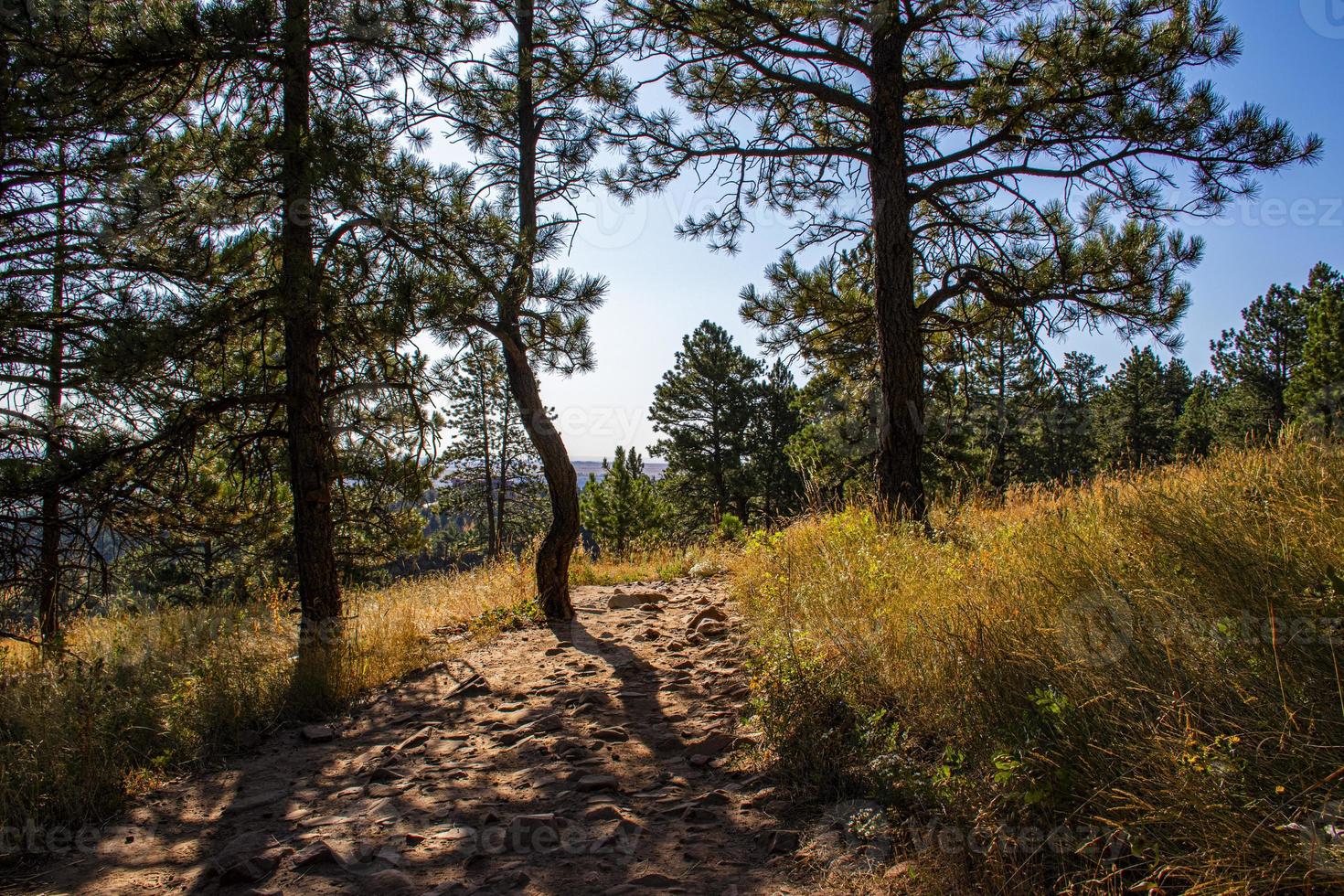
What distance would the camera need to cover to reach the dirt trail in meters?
2.60

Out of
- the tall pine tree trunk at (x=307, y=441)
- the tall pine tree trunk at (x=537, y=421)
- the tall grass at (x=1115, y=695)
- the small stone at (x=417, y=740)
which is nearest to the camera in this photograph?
the tall grass at (x=1115, y=695)

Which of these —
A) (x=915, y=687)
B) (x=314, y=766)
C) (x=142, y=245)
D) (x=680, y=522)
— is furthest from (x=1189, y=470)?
(x=680, y=522)

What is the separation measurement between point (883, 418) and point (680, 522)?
1074 inches

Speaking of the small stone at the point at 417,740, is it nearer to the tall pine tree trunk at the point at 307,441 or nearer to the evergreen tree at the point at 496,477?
the tall pine tree trunk at the point at 307,441

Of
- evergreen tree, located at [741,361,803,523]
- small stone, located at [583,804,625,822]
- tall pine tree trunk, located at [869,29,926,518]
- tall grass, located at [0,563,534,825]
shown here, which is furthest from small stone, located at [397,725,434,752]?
evergreen tree, located at [741,361,803,523]

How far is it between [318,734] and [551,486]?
10.4 ft

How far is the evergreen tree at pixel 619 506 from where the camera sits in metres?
30.4

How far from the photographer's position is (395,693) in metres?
5.17

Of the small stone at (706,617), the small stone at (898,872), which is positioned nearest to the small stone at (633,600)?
the small stone at (706,617)

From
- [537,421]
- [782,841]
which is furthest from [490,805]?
[537,421]

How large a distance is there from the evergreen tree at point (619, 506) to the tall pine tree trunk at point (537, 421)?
21.9m

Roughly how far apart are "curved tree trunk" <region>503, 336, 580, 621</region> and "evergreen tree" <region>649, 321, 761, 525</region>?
2618 cm

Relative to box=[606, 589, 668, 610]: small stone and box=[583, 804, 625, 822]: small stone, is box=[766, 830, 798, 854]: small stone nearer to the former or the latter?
box=[583, 804, 625, 822]: small stone

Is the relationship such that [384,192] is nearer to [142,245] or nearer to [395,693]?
[142,245]
